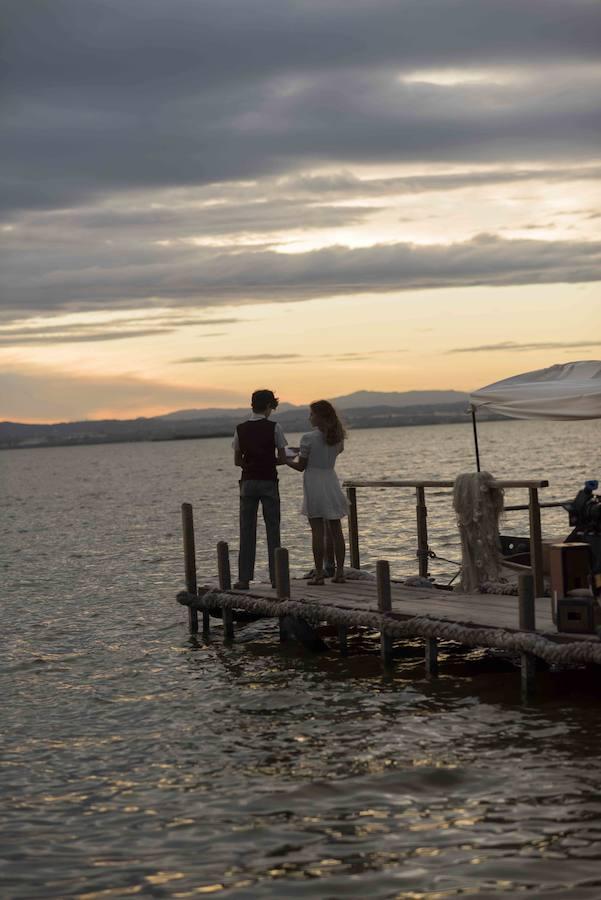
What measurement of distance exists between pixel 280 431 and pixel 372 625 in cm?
287

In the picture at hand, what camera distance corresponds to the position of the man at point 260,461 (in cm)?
1543

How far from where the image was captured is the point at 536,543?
14406 millimetres

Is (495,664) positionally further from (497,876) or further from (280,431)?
(497,876)

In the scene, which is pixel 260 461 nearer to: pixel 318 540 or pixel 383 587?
pixel 318 540

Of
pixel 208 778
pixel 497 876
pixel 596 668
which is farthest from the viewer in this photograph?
pixel 596 668

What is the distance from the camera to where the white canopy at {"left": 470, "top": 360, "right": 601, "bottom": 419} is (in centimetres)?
1410

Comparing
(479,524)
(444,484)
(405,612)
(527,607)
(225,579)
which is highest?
(444,484)

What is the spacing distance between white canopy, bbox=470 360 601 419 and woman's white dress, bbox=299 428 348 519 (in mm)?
1940

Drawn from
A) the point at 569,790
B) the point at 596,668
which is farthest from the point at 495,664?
the point at 569,790

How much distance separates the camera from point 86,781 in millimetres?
10828

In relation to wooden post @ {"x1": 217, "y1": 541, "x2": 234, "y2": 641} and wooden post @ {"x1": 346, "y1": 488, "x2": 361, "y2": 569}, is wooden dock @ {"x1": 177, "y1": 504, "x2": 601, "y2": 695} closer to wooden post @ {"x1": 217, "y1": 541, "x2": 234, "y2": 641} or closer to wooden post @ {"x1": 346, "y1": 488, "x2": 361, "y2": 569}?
wooden post @ {"x1": 217, "y1": 541, "x2": 234, "y2": 641}

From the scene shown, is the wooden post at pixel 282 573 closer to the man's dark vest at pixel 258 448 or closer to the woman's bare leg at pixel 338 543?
the woman's bare leg at pixel 338 543

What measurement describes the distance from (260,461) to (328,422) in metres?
1.13

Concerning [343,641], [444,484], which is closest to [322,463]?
[444,484]
